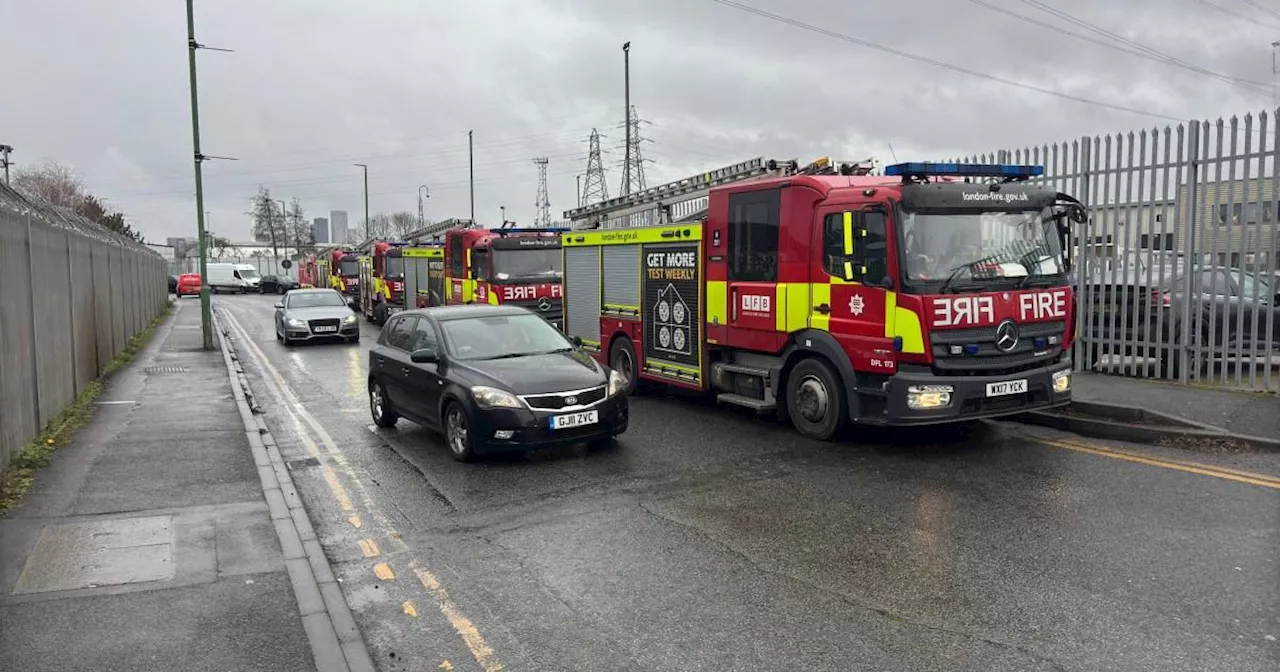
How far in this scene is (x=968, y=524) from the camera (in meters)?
6.08

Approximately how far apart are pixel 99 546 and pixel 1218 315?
37.6ft

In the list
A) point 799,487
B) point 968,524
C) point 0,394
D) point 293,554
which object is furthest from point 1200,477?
point 0,394

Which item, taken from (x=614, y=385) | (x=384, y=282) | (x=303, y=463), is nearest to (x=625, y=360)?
(x=614, y=385)

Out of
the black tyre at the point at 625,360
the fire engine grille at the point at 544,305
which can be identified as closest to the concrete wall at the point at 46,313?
the black tyre at the point at 625,360

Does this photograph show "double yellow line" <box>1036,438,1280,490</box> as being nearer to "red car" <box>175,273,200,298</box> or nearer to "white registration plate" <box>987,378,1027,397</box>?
"white registration plate" <box>987,378,1027,397</box>

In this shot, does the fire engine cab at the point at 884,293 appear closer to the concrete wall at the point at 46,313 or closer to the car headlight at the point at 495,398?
the car headlight at the point at 495,398

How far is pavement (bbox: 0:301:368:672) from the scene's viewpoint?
430cm

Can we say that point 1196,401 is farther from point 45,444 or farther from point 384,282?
point 384,282

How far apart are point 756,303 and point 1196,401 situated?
15.7ft

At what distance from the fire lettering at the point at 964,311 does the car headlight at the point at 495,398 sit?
3880mm

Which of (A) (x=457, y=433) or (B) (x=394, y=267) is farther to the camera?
(B) (x=394, y=267)

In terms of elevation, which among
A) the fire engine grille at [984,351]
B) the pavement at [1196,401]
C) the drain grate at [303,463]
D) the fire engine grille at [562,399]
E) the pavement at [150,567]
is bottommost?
the drain grate at [303,463]

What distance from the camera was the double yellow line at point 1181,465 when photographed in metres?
6.89

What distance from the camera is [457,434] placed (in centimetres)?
852
